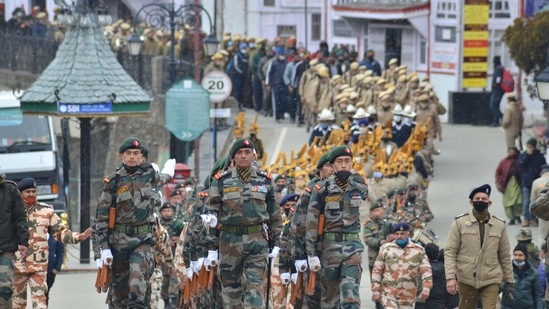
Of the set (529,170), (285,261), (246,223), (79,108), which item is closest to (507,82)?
(529,170)

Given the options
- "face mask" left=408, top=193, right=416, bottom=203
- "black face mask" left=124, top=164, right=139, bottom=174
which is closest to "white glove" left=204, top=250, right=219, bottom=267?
"black face mask" left=124, top=164, right=139, bottom=174

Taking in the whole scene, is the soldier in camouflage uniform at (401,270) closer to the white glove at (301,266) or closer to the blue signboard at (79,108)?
the white glove at (301,266)

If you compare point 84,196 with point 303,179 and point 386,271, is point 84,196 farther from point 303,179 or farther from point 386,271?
point 386,271

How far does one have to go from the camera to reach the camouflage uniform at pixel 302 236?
724 inches

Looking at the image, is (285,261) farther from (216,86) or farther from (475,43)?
(475,43)

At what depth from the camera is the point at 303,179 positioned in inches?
1105

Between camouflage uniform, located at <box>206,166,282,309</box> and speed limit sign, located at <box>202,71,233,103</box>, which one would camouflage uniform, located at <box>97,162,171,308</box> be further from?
speed limit sign, located at <box>202,71,233,103</box>

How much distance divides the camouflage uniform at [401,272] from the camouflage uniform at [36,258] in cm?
332

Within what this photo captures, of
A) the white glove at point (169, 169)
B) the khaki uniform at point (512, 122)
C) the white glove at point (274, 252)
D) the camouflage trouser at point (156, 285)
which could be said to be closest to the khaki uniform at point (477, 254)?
the white glove at point (274, 252)

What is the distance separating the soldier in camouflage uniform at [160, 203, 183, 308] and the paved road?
1319mm

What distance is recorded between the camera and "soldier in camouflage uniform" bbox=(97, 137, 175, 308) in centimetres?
1850

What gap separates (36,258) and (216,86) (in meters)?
13.1

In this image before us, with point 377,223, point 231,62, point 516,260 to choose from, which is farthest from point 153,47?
point 516,260

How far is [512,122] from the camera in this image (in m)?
36.1
